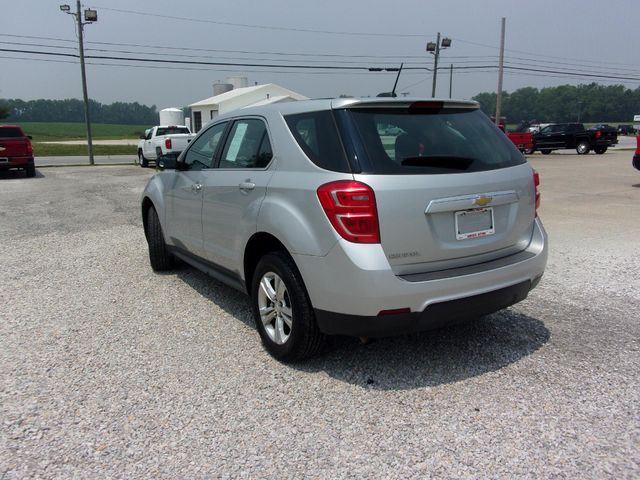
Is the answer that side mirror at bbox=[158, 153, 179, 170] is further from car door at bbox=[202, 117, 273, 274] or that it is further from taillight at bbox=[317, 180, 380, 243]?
taillight at bbox=[317, 180, 380, 243]

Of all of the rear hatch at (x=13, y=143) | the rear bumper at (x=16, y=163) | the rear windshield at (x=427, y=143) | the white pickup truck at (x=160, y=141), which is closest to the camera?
the rear windshield at (x=427, y=143)

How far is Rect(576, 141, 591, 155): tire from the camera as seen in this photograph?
96.4 feet

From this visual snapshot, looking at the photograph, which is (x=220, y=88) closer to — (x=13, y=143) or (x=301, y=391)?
(x=13, y=143)

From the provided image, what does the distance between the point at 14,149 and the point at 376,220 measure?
18030 mm

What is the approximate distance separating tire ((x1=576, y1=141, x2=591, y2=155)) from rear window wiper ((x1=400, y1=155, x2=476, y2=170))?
29766mm

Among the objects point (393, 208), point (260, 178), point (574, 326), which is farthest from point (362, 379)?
point (574, 326)

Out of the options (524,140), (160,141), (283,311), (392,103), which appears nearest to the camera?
(392,103)

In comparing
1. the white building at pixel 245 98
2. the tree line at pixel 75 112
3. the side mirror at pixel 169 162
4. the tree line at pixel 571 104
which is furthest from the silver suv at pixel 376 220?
the tree line at pixel 75 112

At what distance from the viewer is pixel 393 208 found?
9.77 ft

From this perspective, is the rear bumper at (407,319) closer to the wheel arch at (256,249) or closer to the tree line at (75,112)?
the wheel arch at (256,249)

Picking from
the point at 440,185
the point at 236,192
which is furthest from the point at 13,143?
the point at 440,185

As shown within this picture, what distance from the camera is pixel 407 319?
3.05m

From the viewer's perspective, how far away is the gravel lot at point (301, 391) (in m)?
2.59

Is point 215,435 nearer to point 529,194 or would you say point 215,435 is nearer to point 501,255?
point 501,255
